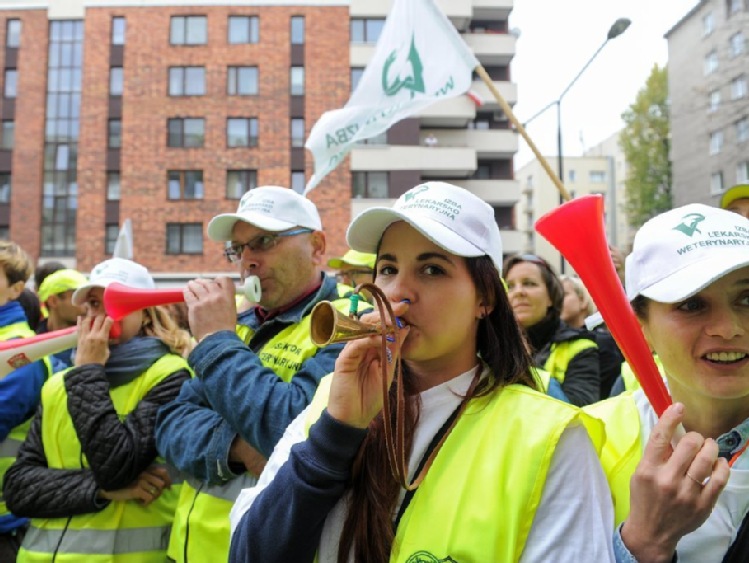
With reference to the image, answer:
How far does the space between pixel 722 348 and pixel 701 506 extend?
383mm

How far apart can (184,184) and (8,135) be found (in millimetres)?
9247

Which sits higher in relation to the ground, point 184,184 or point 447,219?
point 184,184

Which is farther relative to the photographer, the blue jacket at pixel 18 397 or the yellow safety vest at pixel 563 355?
the yellow safety vest at pixel 563 355

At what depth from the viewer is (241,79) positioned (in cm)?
3250

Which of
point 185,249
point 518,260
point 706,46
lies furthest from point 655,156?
point 518,260

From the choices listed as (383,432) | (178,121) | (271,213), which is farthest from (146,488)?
(178,121)

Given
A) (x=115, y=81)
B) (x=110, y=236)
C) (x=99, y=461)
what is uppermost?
(x=115, y=81)

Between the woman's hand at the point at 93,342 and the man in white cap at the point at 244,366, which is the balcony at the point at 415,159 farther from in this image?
the man in white cap at the point at 244,366

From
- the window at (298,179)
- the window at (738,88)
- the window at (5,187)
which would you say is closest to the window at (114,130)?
the window at (5,187)

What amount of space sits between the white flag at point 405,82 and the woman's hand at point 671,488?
12.6 feet

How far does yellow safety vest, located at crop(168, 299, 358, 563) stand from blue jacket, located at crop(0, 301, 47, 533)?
119cm

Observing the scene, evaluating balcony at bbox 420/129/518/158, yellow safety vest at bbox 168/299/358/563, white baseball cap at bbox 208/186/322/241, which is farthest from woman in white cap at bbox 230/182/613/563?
balcony at bbox 420/129/518/158

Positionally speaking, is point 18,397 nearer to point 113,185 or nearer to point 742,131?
point 113,185

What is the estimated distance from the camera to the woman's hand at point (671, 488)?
129cm
